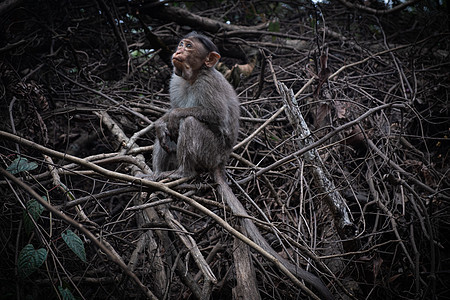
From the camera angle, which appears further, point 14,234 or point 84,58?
point 84,58

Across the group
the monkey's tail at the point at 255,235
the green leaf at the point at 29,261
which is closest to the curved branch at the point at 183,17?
the monkey's tail at the point at 255,235

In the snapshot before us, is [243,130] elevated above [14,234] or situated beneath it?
elevated above

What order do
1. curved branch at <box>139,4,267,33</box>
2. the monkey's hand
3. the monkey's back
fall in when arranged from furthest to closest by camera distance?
curved branch at <box>139,4,267,33</box> < the monkey's back < the monkey's hand

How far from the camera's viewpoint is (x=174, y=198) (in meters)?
3.29

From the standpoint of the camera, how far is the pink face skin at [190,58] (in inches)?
179

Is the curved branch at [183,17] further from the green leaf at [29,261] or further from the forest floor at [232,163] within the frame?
the green leaf at [29,261]

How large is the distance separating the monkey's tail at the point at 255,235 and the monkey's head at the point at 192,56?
1414 mm

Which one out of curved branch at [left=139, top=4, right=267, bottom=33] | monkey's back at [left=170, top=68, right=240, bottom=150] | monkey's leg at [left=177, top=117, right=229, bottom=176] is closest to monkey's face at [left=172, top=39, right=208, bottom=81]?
monkey's back at [left=170, top=68, right=240, bottom=150]

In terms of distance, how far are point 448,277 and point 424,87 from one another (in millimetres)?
3154

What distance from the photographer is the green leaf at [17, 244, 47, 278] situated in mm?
2580

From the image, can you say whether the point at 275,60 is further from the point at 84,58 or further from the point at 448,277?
the point at 448,277

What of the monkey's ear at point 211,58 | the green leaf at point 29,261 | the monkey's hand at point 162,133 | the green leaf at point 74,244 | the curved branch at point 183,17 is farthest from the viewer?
the curved branch at point 183,17

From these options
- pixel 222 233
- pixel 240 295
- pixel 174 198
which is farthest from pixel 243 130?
pixel 240 295

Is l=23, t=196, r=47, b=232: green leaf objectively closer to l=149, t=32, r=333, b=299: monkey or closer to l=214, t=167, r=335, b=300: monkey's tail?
l=149, t=32, r=333, b=299: monkey
